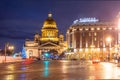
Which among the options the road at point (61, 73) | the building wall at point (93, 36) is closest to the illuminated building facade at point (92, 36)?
the building wall at point (93, 36)

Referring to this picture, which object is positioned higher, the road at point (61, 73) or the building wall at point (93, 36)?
the building wall at point (93, 36)

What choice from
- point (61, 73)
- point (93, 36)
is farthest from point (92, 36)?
point (61, 73)

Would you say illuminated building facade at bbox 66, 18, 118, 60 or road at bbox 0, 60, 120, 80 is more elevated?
illuminated building facade at bbox 66, 18, 118, 60

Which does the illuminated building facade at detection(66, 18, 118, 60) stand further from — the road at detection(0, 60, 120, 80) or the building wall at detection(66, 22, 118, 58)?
the road at detection(0, 60, 120, 80)

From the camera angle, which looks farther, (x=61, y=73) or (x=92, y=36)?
(x=92, y=36)

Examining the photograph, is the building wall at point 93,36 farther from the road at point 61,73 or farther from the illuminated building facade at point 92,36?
the road at point 61,73

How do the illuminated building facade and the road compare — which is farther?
the illuminated building facade

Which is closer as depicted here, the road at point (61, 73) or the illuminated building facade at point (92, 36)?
the road at point (61, 73)

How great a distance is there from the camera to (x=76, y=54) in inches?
7790

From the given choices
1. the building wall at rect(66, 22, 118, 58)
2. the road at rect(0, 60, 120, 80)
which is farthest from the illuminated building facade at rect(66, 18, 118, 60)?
the road at rect(0, 60, 120, 80)

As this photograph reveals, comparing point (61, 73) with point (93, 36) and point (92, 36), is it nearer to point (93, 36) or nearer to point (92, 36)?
point (93, 36)

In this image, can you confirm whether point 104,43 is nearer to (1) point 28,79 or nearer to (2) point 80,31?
(2) point 80,31

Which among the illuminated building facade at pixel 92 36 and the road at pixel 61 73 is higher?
the illuminated building facade at pixel 92 36

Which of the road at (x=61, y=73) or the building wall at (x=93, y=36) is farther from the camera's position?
the building wall at (x=93, y=36)
